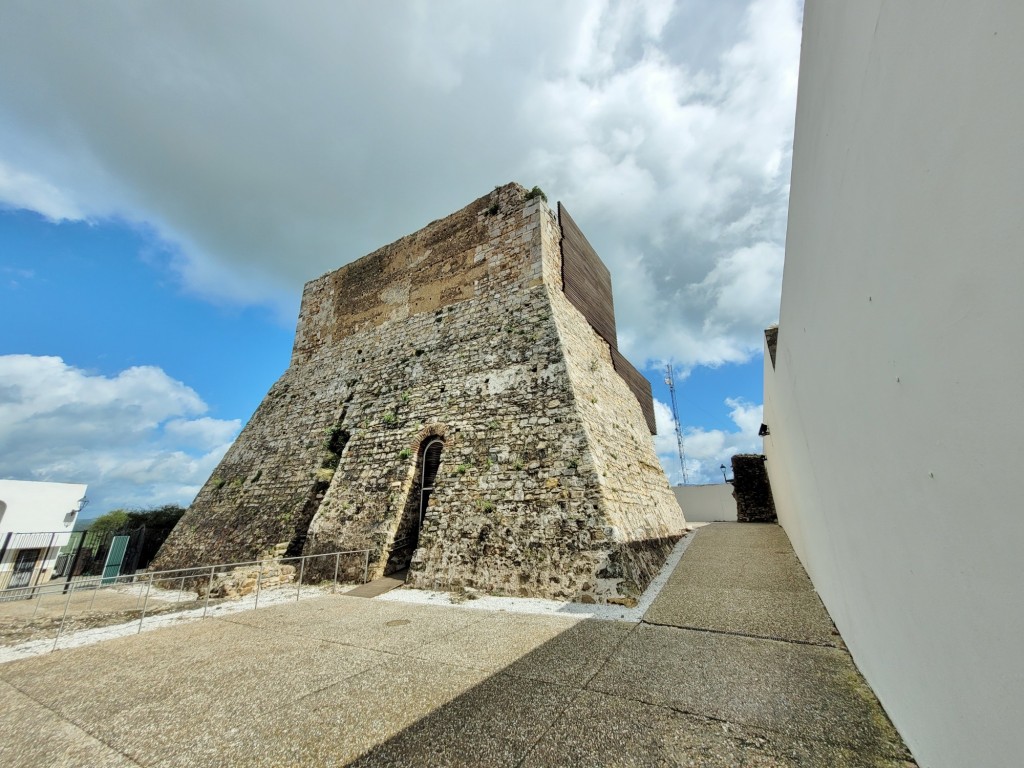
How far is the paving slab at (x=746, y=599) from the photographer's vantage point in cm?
401

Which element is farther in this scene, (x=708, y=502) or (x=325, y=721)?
(x=708, y=502)

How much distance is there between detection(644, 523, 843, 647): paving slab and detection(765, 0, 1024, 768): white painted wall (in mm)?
1422

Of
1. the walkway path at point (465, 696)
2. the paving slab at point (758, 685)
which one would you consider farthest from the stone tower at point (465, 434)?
the paving slab at point (758, 685)

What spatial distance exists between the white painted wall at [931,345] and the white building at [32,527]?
84.6 ft

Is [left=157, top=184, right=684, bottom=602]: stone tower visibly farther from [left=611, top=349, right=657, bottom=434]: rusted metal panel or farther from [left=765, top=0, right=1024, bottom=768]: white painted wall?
[left=765, top=0, right=1024, bottom=768]: white painted wall

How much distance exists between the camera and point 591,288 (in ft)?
37.6

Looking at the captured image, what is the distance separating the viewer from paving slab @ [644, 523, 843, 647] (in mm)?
4012

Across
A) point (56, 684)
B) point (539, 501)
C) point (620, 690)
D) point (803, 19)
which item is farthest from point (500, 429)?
point (803, 19)

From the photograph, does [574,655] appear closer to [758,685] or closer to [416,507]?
[758,685]

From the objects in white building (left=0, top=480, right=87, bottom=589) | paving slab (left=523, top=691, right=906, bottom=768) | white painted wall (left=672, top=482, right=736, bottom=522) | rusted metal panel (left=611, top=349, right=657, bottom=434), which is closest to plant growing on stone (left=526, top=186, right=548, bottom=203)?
rusted metal panel (left=611, top=349, right=657, bottom=434)

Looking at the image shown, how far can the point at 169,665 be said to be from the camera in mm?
3787

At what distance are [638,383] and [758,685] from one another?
443 inches

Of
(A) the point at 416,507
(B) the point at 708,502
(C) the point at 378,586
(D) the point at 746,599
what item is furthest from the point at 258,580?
(B) the point at 708,502

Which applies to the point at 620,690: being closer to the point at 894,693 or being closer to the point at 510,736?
the point at 510,736
